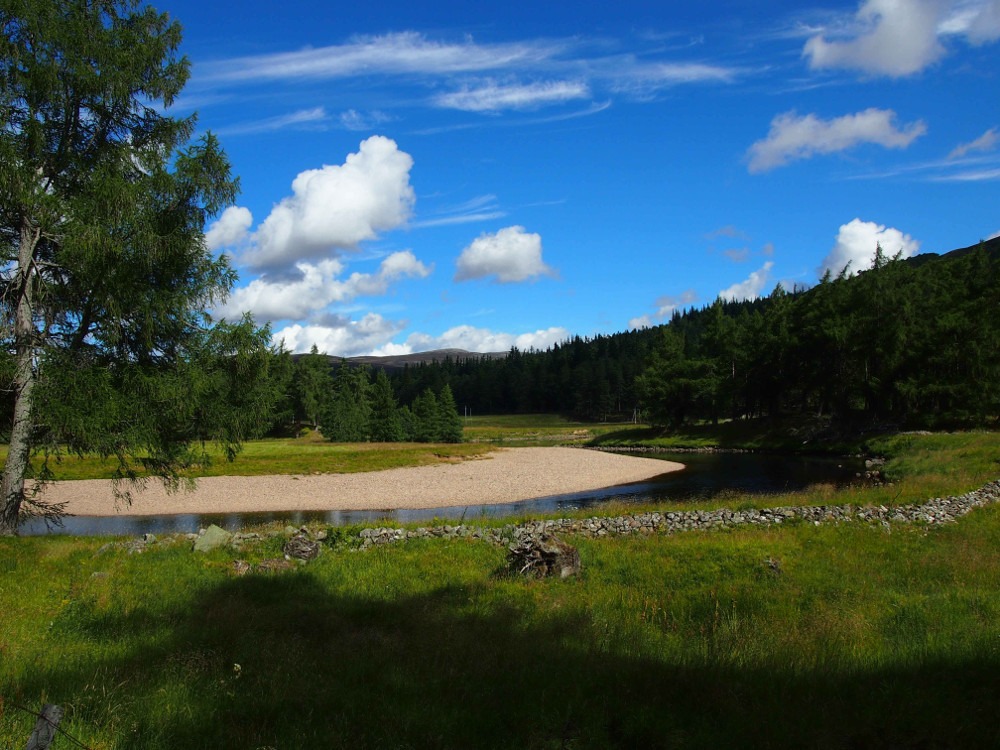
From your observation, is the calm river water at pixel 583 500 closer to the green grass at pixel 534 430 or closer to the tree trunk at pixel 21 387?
the tree trunk at pixel 21 387

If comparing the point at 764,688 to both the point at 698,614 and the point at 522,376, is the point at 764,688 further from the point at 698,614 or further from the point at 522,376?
the point at 522,376

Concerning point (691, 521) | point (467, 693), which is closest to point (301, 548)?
point (467, 693)

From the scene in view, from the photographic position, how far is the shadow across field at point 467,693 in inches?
197

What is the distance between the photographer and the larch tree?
517 inches

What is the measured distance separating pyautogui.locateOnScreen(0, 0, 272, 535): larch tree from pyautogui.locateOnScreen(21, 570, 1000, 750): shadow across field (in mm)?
7021

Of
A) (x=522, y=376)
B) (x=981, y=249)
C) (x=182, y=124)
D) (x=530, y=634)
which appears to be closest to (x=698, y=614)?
(x=530, y=634)

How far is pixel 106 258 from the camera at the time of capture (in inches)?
522

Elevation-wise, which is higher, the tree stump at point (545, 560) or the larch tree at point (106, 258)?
the larch tree at point (106, 258)

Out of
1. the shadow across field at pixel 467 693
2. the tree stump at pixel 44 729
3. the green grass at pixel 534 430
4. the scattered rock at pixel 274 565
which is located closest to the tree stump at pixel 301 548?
the scattered rock at pixel 274 565

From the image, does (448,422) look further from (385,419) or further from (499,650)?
(499,650)

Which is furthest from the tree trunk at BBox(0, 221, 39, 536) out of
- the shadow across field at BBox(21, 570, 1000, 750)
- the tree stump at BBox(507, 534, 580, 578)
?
the tree stump at BBox(507, 534, 580, 578)

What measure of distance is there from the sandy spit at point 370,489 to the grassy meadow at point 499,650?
20447 millimetres

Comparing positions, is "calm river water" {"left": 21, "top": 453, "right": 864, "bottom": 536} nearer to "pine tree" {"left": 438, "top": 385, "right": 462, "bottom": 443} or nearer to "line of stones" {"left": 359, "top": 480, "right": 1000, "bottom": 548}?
"line of stones" {"left": 359, "top": 480, "right": 1000, "bottom": 548}

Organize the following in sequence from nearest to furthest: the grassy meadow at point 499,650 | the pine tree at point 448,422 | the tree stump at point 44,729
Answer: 1. the tree stump at point 44,729
2. the grassy meadow at point 499,650
3. the pine tree at point 448,422
